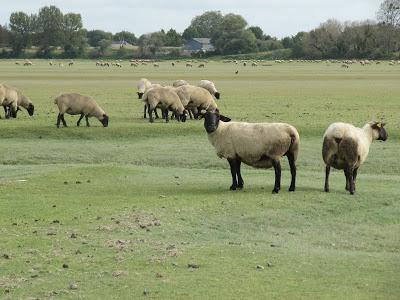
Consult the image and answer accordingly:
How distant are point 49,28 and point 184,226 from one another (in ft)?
578

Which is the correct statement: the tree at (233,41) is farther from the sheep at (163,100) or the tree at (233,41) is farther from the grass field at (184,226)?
the grass field at (184,226)

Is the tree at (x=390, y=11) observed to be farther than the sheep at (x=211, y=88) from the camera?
Yes

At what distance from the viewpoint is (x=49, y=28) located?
606 ft

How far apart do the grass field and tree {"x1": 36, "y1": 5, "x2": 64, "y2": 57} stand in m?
155

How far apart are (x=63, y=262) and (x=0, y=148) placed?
14.9 metres

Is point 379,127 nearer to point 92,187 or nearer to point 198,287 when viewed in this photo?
point 92,187

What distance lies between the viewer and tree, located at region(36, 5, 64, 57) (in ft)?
592

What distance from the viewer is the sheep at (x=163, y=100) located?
31312mm

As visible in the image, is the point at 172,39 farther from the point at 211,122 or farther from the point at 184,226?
the point at 184,226

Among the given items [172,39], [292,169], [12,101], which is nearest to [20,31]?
[172,39]

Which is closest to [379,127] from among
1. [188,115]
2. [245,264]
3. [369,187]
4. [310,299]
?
[369,187]

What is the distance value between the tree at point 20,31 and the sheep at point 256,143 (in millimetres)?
159539

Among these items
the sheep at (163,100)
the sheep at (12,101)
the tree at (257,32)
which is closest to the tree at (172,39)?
the tree at (257,32)

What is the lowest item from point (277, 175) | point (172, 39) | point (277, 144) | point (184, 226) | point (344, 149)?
point (172, 39)
